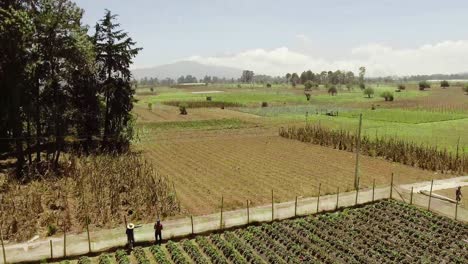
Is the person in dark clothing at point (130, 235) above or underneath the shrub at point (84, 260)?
above

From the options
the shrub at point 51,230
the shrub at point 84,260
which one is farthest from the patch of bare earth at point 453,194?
the shrub at point 51,230

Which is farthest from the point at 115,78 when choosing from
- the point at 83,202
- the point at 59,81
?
the point at 83,202

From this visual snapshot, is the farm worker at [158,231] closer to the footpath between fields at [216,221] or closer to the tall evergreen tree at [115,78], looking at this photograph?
the footpath between fields at [216,221]

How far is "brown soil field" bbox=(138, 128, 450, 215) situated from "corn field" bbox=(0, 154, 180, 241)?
2.74 meters

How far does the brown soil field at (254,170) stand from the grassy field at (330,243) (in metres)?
5.68

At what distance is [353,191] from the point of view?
33469mm

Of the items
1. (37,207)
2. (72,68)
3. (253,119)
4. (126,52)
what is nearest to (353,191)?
(37,207)

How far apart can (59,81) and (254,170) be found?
2151 centimetres

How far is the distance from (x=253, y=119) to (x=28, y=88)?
2108 inches

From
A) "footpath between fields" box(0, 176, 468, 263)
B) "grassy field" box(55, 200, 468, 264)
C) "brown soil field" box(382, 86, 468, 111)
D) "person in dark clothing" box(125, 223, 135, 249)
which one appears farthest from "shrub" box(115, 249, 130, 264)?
"brown soil field" box(382, 86, 468, 111)

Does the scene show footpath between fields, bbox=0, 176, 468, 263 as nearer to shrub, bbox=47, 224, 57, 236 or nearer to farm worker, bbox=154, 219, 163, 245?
farm worker, bbox=154, 219, 163, 245

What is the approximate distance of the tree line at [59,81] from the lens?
123 feet

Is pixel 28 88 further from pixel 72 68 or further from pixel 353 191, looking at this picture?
pixel 353 191

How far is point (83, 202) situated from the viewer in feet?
89.0
